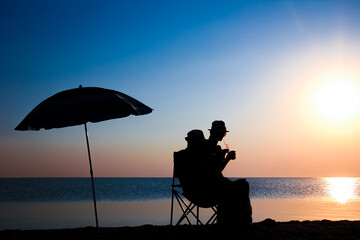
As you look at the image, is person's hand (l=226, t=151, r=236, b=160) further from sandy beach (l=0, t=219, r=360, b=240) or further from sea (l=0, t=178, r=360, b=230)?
sea (l=0, t=178, r=360, b=230)

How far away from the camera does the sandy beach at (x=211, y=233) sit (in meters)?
5.22

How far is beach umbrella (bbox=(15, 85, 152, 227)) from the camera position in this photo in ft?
16.8

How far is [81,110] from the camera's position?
16.8ft

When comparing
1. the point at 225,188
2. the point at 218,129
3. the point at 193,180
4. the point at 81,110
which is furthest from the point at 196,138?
the point at 81,110

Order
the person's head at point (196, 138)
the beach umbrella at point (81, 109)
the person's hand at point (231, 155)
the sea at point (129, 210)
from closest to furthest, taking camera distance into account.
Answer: the person's hand at point (231, 155) < the beach umbrella at point (81, 109) < the person's head at point (196, 138) < the sea at point (129, 210)

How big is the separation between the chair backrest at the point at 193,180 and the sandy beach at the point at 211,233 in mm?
410

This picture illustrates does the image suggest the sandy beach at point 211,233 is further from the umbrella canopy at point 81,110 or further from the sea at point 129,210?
the sea at point 129,210

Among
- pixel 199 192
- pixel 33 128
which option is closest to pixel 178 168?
pixel 199 192

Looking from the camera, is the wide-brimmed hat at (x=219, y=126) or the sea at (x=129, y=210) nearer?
the wide-brimmed hat at (x=219, y=126)

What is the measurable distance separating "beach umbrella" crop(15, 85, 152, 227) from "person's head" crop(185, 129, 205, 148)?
72 cm

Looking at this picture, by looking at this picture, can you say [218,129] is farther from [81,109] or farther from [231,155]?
[81,109]

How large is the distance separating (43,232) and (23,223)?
29.5 ft

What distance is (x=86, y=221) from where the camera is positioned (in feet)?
48.0

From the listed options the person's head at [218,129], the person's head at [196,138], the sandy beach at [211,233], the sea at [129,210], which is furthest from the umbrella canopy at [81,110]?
the sea at [129,210]
